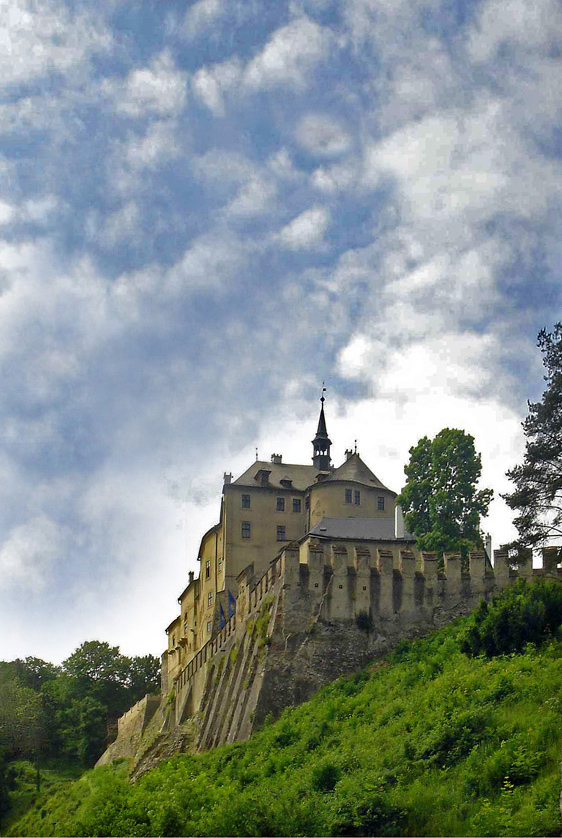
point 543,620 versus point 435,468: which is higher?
point 435,468

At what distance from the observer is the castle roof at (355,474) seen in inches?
3610

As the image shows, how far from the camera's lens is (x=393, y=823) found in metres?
33.8

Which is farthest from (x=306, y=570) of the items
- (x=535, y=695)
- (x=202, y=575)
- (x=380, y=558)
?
(x=202, y=575)

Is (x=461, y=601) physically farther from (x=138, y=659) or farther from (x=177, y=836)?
(x=138, y=659)

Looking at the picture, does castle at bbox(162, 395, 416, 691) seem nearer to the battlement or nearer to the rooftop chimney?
the rooftop chimney

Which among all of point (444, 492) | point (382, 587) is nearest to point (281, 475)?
point (444, 492)

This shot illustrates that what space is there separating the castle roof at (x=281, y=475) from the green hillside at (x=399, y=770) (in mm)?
42053

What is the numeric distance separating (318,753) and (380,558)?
50.2ft

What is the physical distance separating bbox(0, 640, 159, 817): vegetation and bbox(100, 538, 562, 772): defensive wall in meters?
41.4

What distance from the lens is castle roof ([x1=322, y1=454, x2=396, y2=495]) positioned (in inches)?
3610

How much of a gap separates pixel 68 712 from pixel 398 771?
234ft

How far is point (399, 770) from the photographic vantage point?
124 ft

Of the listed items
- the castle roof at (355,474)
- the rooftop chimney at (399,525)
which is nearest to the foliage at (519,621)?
the rooftop chimney at (399,525)

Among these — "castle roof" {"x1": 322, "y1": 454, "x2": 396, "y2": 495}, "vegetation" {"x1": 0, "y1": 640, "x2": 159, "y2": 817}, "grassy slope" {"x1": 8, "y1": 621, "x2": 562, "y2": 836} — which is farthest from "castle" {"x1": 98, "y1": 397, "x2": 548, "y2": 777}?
"vegetation" {"x1": 0, "y1": 640, "x2": 159, "y2": 817}
